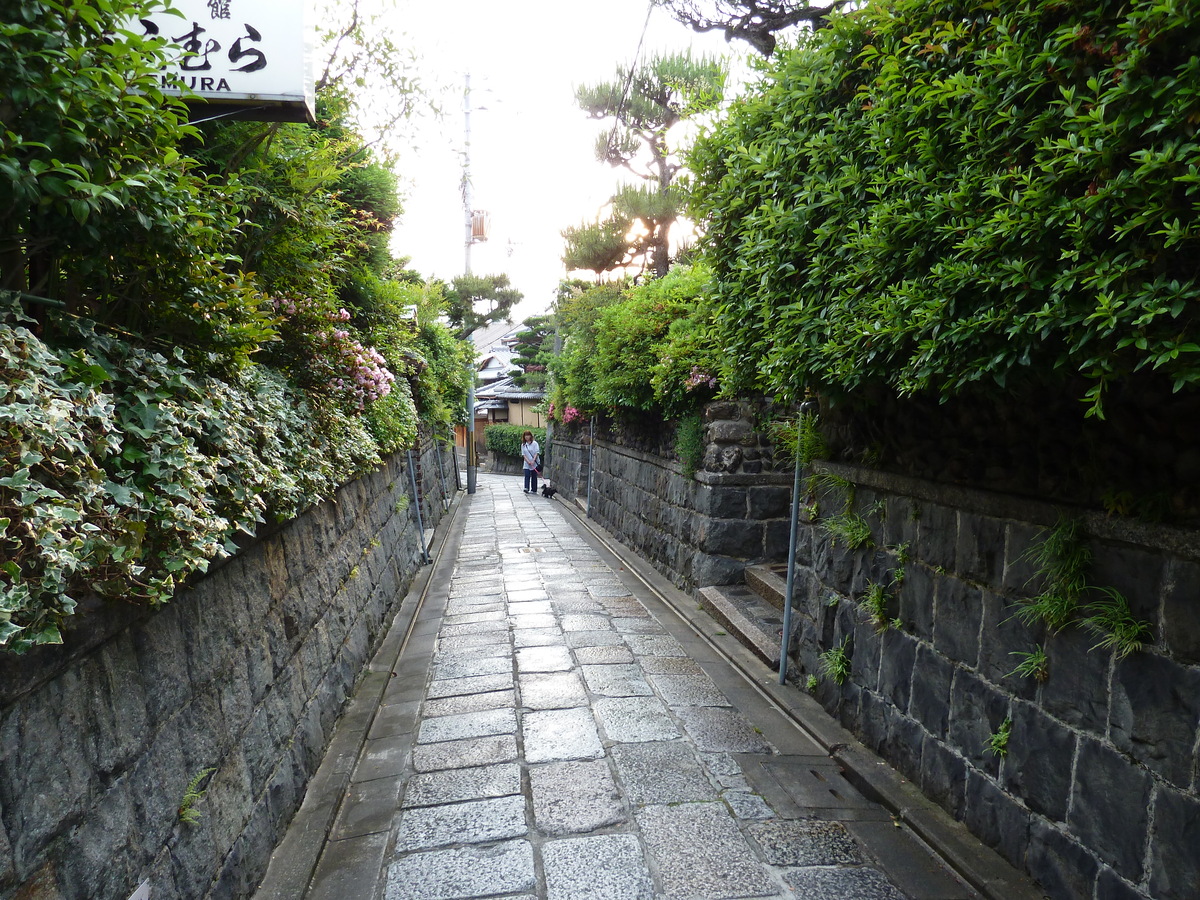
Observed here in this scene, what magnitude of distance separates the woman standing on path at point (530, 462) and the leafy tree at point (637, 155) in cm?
661

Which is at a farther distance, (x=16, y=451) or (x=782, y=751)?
(x=782, y=751)

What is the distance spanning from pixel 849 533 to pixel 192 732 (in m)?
3.41

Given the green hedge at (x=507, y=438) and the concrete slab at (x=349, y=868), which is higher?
the green hedge at (x=507, y=438)

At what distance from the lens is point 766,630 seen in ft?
20.7

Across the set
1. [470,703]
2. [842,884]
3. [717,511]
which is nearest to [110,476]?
[842,884]

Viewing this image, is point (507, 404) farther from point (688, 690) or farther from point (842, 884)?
point (842, 884)

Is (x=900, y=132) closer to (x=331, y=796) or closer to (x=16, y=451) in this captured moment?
(x=16, y=451)

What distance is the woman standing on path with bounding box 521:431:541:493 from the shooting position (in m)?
21.2

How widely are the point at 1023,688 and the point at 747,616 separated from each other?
12.5ft

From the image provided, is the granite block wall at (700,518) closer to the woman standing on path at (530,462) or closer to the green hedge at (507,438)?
the woman standing on path at (530,462)

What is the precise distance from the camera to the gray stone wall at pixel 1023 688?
2297mm

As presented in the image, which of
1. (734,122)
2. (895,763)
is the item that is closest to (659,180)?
(734,122)

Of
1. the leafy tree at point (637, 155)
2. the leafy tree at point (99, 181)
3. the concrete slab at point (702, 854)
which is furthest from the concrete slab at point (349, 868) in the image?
the leafy tree at point (637, 155)

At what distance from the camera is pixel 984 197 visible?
239 centimetres
